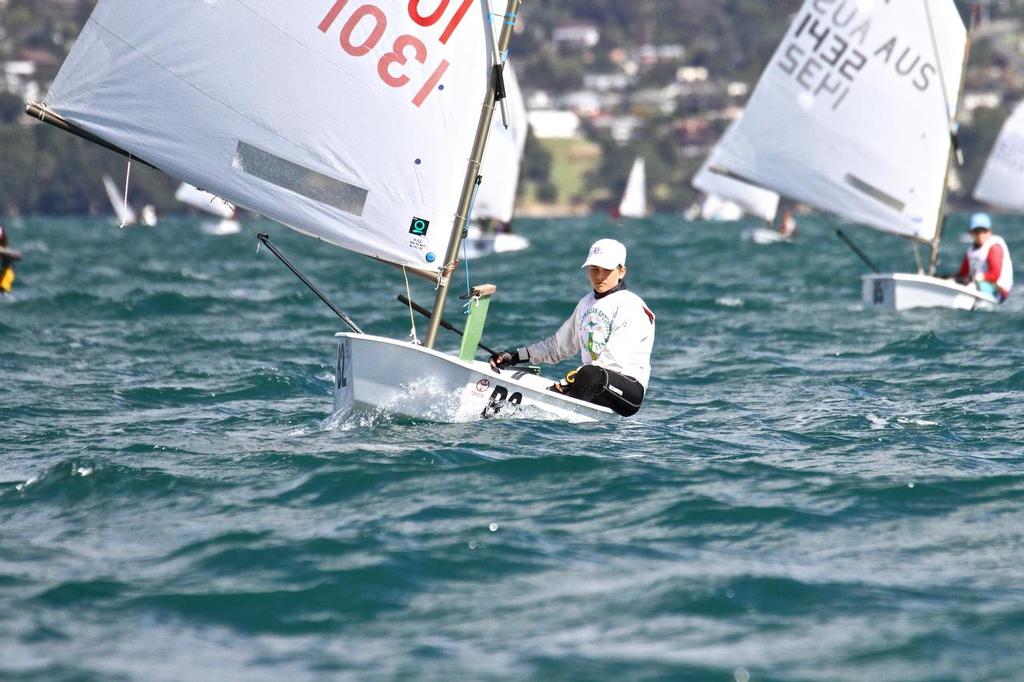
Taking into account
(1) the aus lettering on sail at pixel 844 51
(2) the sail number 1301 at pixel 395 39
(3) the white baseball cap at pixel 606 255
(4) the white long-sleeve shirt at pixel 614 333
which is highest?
(1) the aus lettering on sail at pixel 844 51

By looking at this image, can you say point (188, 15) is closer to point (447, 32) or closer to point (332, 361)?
point (447, 32)

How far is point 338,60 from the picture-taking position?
34.4 ft

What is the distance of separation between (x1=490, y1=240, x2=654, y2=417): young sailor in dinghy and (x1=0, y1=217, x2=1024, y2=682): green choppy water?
290 mm

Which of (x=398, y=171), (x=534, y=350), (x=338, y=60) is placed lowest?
(x=534, y=350)

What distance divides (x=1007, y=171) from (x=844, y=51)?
26.4 metres

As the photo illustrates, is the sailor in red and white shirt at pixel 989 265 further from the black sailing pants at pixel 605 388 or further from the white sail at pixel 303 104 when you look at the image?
the white sail at pixel 303 104

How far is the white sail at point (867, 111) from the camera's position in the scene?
1970 centimetres

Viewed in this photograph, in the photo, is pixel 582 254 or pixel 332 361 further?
pixel 582 254

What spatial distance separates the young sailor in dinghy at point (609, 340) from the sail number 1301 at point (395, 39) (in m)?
1.68

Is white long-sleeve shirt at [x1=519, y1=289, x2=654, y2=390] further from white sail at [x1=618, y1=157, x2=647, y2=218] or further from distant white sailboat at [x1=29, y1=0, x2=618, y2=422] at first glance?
white sail at [x1=618, y1=157, x2=647, y2=218]

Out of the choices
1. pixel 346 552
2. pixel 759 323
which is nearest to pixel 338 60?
pixel 346 552

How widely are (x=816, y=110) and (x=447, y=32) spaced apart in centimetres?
1120

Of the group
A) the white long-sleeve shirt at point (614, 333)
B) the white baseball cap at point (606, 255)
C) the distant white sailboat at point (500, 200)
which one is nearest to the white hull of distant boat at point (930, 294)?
the white long-sleeve shirt at point (614, 333)

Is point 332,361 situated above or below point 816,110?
below
